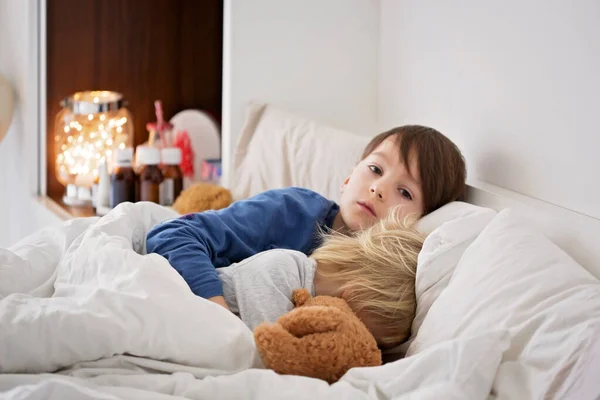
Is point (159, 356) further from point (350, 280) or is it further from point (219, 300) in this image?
point (350, 280)

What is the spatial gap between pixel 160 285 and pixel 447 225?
1.60 ft

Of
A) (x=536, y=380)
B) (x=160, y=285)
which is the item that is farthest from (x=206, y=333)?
(x=536, y=380)

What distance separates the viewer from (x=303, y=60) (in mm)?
2375

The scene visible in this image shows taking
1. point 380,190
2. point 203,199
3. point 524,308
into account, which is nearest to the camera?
point 524,308

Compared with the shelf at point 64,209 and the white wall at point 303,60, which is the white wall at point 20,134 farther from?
the white wall at point 303,60

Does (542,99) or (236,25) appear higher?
(236,25)

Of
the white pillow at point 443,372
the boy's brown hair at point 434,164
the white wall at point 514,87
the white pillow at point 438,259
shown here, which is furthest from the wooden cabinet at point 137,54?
the white pillow at point 443,372

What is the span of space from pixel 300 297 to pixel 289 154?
877 mm

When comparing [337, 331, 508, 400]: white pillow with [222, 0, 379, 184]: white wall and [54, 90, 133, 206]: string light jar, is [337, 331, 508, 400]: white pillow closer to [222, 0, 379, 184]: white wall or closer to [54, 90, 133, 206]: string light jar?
[222, 0, 379, 184]: white wall

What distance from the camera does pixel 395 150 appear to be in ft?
5.56

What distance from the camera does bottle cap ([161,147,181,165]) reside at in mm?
2354

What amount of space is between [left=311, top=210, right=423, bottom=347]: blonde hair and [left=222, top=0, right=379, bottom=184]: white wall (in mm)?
981

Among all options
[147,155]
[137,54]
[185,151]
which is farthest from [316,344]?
[137,54]

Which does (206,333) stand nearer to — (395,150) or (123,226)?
(123,226)
